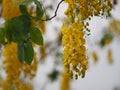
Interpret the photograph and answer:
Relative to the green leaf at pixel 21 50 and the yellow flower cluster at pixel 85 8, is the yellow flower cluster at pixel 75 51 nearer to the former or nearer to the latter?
the yellow flower cluster at pixel 85 8

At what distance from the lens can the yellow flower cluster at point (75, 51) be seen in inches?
52.1

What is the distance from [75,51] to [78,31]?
0.08m

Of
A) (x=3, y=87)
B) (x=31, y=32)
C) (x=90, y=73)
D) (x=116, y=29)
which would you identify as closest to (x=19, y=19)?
(x=31, y=32)

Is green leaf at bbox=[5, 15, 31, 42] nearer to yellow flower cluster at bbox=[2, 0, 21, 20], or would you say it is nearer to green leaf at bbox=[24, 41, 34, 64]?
green leaf at bbox=[24, 41, 34, 64]

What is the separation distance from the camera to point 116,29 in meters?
4.86

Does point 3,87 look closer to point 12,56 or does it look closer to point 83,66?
point 12,56

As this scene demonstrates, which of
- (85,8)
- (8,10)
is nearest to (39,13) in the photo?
(85,8)

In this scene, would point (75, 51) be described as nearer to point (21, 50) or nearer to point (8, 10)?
point (21, 50)

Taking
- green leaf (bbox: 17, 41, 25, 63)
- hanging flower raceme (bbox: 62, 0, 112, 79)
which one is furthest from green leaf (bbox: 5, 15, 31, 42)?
hanging flower raceme (bbox: 62, 0, 112, 79)

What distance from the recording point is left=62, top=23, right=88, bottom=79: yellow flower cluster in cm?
132

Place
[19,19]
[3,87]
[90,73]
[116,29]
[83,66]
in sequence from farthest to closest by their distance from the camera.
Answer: [90,73]
[116,29]
[3,87]
[19,19]
[83,66]

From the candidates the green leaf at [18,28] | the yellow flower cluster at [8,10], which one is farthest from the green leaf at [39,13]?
the yellow flower cluster at [8,10]

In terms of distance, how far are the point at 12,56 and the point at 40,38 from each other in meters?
1.03

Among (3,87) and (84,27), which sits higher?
(84,27)
